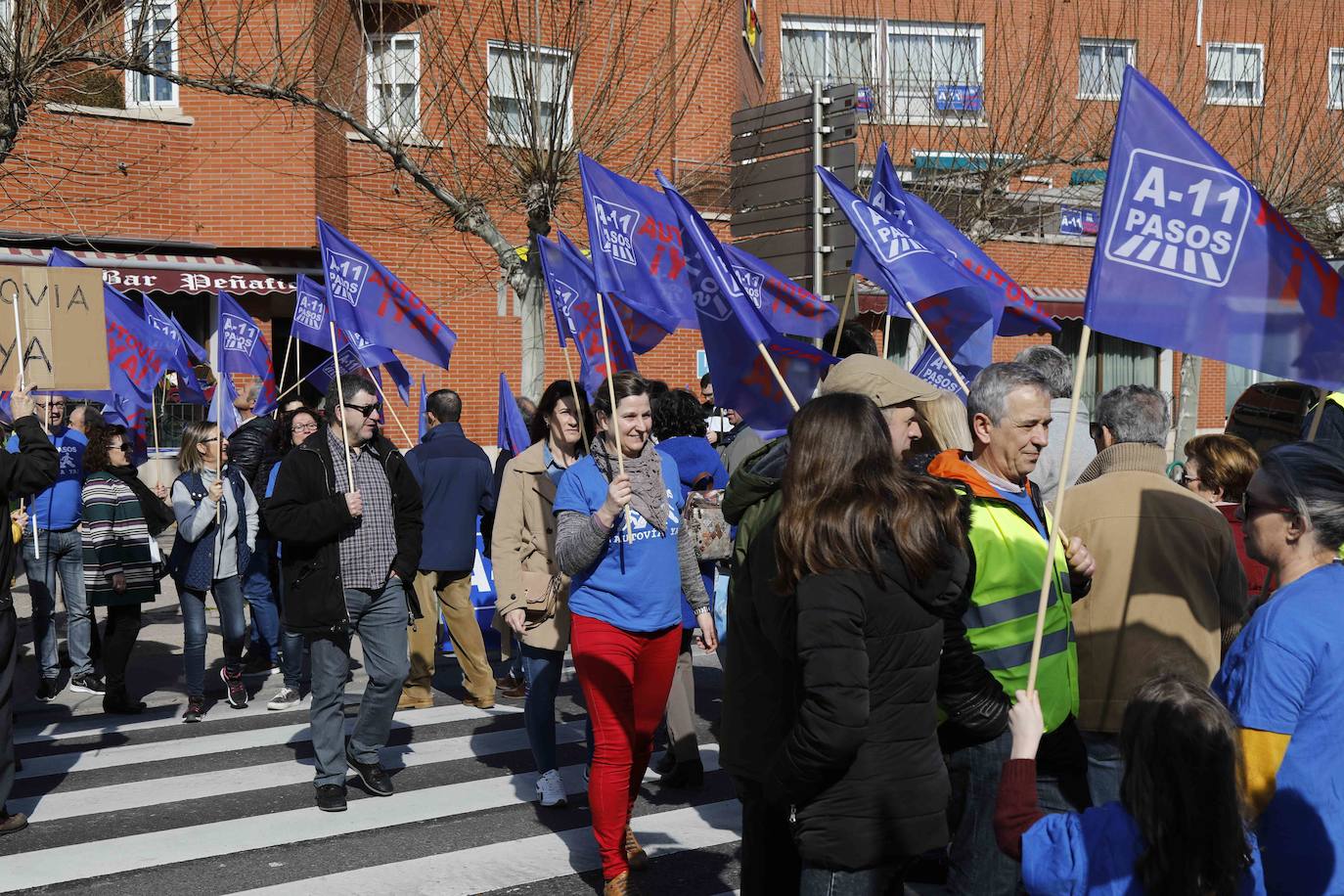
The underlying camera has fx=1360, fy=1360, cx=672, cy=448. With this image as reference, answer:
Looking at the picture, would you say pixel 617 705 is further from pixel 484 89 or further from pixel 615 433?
pixel 484 89

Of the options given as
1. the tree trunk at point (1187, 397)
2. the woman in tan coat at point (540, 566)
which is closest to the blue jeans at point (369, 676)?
the woman in tan coat at point (540, 566)

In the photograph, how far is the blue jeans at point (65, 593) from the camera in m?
9.03

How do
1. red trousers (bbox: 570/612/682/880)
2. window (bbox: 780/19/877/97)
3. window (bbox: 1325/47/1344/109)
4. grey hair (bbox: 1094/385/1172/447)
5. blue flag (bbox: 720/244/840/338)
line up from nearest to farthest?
grey hair (bbox: 1094/385/1172/447) → red trousers (bbox: 570/612/682/880) → blue flag (bbox: 720/244/840/338) → window (bbox: 780/19/877/97) → window (bbox: 1325/47/1344/109)

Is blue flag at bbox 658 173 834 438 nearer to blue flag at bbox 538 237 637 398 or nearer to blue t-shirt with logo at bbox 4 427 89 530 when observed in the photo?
blue flag at bbox 538 237 637 398

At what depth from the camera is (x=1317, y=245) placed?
64.8 feet

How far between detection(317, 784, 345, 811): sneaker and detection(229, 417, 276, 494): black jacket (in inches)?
146

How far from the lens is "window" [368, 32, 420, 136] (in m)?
15.5

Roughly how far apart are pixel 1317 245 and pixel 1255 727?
749 inches

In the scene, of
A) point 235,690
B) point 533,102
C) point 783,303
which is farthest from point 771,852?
point 533,102

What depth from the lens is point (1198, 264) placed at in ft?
12.4

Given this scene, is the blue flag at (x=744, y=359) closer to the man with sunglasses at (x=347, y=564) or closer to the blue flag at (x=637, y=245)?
the blue flag at (x=637, y=245)

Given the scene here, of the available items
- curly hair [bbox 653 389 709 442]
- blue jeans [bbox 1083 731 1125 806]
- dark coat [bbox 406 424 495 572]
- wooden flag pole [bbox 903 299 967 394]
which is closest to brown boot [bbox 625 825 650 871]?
blue jeans [bbox 1083 731 1125 806]

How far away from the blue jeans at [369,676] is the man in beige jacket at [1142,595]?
347 cm

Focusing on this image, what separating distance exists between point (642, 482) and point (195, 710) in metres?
4.18
